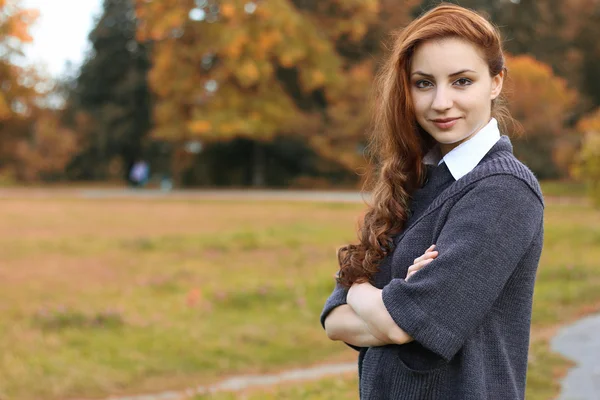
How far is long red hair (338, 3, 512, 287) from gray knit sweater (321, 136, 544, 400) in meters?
0.05

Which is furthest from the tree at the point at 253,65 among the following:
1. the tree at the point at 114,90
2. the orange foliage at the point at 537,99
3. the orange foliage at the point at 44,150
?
the orange foliage at the point at 44,150

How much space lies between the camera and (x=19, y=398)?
564 cm

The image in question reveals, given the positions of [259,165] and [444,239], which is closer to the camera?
[444,239]

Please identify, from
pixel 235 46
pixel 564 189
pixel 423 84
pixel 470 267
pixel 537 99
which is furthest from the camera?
pixel 235 46

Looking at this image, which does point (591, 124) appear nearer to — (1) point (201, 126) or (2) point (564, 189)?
(2) point (564, 189)

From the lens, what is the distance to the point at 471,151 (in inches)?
68.9

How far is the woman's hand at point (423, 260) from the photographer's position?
1.61 m

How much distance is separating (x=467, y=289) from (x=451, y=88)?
483 mm

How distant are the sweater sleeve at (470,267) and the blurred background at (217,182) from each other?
75cm

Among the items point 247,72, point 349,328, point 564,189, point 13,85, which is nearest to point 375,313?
point 349,328

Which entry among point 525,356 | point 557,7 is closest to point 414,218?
point 525,356

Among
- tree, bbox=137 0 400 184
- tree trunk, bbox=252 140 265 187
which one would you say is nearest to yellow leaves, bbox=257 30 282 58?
tree, bbox=137 0 400 184

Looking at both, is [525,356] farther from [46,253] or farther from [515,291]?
[46,253]

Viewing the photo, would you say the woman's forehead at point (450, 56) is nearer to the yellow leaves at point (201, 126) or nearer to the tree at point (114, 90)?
the yellow leaves at point (201, 126)
